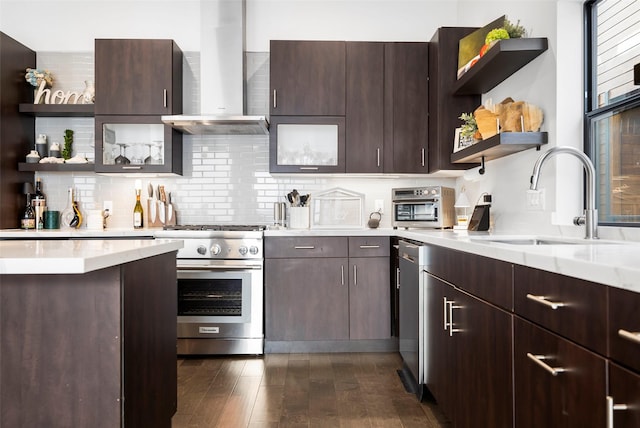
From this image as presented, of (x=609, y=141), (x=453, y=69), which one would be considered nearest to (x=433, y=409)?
(x=609, y=141)

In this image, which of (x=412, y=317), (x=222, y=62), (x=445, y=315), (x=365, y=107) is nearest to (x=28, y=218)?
(x=222, y=62)

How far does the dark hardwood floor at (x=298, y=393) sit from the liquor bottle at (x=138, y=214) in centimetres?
128

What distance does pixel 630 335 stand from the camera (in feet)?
2.80

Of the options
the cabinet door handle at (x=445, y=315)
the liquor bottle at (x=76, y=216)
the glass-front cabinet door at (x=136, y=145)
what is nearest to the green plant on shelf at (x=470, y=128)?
the cabinet door handle at (x=445, y=315)

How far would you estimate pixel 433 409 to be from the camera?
2.51 m

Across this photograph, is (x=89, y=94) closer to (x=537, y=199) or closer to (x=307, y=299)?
(x=307, y=299)

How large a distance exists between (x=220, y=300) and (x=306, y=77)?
6.08 feet

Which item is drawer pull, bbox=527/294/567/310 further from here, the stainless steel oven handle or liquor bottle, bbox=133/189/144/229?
liquor bottle, bbox=133/189/144/229

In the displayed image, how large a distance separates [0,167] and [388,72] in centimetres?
314

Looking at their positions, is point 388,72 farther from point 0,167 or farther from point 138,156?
point 0,167

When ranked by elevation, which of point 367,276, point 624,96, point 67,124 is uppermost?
point 67,124

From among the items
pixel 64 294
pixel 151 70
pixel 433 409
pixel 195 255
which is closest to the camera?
pixel 64 294

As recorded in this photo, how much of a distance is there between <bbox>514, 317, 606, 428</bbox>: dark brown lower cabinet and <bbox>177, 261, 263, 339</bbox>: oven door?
2352mm

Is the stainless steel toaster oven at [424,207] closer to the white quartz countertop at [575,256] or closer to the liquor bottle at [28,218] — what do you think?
the white quartz countertop at [575,256]
